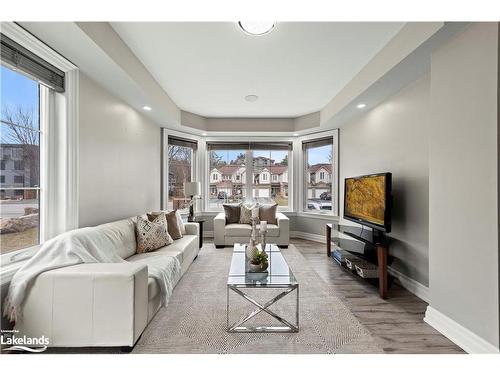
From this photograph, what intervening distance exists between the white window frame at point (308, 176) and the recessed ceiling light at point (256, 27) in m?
2.89

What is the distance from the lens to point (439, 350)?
5.31 ft

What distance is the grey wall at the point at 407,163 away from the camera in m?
2.36

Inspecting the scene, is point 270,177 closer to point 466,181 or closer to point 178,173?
point 178,173

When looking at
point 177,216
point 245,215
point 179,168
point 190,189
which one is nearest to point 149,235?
point 177,216

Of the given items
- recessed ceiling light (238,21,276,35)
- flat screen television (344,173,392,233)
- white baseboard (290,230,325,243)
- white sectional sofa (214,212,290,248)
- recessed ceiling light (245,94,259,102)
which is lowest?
white baseboard (290,230,325,243)

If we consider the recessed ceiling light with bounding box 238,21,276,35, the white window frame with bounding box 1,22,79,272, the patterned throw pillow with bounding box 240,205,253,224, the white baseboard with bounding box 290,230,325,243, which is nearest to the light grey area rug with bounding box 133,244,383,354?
the white window frame with bounding box 1,22,79,272

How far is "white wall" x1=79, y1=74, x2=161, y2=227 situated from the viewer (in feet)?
7.79

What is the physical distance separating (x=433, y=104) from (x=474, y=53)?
409 millimetres

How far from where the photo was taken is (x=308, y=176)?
5.15 m

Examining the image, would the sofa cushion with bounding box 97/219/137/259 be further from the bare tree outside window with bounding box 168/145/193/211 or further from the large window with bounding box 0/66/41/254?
the bare tree outside window with bounding box 168/145/193/211

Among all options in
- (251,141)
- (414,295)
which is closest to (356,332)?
(414,295)

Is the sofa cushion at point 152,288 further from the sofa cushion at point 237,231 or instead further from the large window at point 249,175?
the large window at point 249,175

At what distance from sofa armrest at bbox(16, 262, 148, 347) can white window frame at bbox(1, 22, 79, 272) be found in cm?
78

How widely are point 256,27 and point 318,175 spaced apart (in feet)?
11.3
